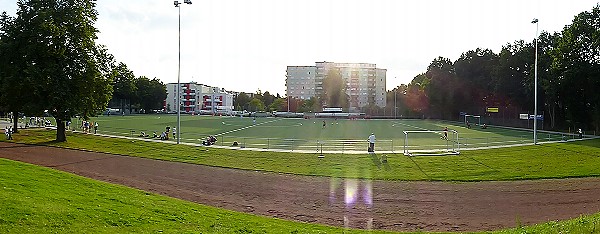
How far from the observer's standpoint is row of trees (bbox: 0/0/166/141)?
37.1 metres

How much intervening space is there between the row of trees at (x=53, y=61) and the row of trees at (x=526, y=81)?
55046mm

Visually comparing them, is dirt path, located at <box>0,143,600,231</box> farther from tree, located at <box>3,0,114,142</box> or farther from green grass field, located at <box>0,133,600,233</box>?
tree, located at <box>3,0,114,142</box>

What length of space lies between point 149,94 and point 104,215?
146876 mm

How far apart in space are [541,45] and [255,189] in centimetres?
7053

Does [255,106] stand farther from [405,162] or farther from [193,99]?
[405,162]

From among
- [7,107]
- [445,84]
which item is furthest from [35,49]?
[445,84]

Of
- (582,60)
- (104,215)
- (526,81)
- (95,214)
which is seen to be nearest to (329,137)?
(582,60)

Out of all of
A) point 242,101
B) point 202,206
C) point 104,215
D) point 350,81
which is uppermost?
point 350,81

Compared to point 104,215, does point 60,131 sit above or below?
above

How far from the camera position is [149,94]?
493 ft

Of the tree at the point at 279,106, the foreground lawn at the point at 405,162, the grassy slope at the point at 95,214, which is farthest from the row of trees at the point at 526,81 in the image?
the grassy slope at the point at 95,214

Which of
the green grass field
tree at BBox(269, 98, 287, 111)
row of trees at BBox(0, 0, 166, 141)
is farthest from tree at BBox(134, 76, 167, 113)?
the green grass field

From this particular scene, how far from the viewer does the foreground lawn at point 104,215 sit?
9039 millimetres

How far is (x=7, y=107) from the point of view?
4153 centimetres
